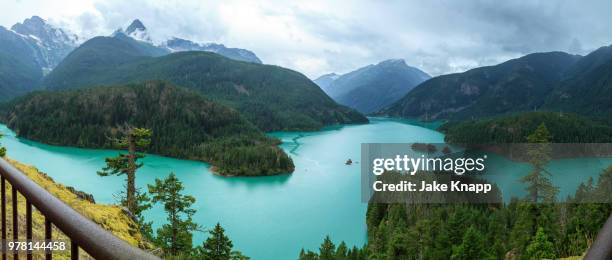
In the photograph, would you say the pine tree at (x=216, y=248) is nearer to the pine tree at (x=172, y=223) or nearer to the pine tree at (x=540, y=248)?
the pine tree at (x=172, y=223)

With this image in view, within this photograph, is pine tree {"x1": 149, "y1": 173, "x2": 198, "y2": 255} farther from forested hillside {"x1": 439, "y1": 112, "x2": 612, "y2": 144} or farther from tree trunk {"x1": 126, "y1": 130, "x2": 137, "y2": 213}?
forested hillside {"x1": 439, "y1": 112, "x2": 612, "y2": 144}

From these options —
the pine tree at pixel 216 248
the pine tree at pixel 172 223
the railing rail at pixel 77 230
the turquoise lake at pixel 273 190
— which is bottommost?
the turquoise lake at pixel 273 190

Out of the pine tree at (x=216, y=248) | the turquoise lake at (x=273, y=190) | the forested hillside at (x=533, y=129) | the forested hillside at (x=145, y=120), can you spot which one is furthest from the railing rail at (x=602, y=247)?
the forested hillside at (x=533, y=129)

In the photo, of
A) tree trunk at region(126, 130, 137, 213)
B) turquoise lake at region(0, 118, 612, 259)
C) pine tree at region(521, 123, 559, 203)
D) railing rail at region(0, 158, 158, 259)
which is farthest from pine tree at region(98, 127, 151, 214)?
pine tree at region(521, 123, 559, 203)

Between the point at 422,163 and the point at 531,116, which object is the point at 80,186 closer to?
the point at 422,163

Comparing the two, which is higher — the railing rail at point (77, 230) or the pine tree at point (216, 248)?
the railing rail at point (77, 230)
